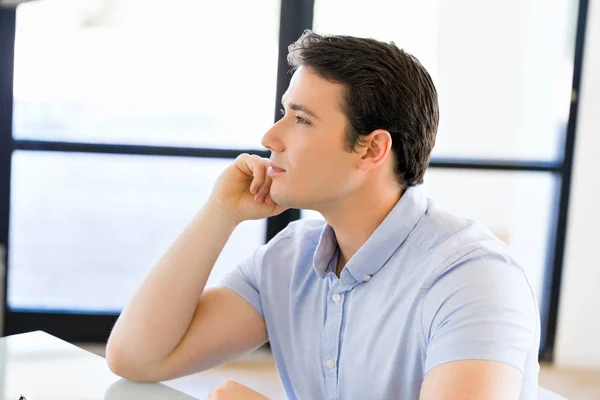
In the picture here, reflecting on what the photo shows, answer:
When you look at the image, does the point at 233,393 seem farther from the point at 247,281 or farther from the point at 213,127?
the point at 213,127

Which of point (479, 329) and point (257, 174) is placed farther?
point (257, 174)

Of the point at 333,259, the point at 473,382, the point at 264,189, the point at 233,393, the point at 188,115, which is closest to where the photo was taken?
the point at 473,382

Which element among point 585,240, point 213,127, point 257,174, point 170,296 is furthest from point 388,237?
point 585,240

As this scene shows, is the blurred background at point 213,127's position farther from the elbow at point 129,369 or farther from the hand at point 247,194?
the elbow at point 129,369

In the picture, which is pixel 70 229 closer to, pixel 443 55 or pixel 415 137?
pixel 443 55

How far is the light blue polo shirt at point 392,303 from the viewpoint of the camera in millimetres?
1220

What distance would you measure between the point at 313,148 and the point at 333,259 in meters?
0.22

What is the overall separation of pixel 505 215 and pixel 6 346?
2.50 meters

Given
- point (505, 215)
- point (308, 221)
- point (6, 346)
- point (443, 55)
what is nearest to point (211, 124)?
point (443, 55)

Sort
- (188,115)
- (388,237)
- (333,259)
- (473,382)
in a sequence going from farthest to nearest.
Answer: (188,115)
(333,259)
(388,237)
(473,382)

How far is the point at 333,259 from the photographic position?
1.53 m

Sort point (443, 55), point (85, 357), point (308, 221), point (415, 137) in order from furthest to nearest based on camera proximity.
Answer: point (443, 55)
point (308, 221)
point (415, 137)
point (85, 357)

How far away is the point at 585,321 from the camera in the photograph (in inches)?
137

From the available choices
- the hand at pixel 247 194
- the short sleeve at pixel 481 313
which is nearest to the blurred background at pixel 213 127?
the hand at pixel 247 194
